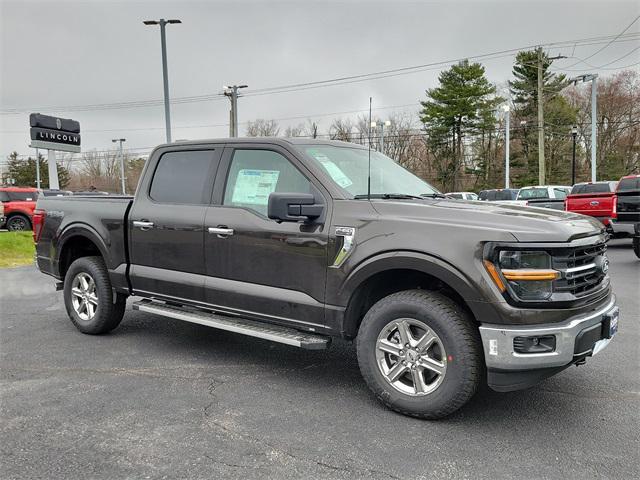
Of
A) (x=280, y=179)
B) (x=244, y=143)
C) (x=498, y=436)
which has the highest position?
(x=244, y=143)

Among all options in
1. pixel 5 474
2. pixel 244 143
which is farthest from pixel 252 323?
pixel 5 474

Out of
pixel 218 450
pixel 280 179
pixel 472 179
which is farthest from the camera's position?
pixel 472 179

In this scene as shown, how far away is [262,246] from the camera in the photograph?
13.3ft

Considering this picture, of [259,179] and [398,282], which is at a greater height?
[259,179]

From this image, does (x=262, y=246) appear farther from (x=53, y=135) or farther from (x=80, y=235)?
(x=53, y=135)

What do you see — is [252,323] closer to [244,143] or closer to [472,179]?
[244,143]

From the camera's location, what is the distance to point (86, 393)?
12.7 ft

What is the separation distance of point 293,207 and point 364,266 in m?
0.65

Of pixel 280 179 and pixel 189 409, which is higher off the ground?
pixel 280 179

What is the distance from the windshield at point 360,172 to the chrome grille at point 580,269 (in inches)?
56.2

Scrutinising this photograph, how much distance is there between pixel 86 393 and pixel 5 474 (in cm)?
113

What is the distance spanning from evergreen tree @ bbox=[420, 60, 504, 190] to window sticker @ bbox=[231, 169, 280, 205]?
43.2 metres

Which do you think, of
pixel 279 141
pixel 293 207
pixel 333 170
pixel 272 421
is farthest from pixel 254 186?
pixel 272 421

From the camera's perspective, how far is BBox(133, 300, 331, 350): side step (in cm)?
378
